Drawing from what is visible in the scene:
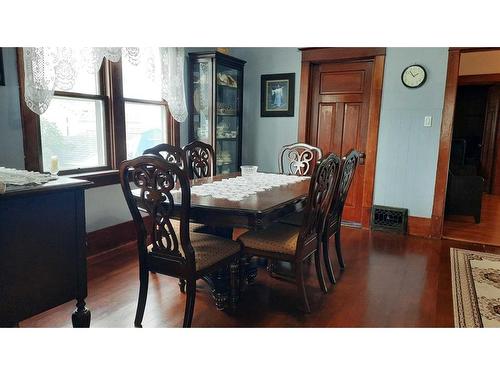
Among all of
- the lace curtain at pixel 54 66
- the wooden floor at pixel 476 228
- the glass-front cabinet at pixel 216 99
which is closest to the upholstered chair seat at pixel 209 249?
the lace curtain at pixel 54 66

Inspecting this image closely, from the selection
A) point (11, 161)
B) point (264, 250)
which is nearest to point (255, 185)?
point (264, 250)

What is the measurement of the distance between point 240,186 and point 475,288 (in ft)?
5.90

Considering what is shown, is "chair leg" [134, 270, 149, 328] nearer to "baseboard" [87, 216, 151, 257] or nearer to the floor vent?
"baseboard" [87, 216, 151, 257]

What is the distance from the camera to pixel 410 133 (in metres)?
3.68

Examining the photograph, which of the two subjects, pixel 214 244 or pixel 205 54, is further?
pixel 205 54

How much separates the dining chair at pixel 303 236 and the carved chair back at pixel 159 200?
49 centimetres

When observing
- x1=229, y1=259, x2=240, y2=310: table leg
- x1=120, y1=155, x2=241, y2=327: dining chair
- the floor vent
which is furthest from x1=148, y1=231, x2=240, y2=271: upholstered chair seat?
the floor vent

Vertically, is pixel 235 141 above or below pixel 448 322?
above

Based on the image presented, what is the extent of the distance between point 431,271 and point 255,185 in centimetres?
159

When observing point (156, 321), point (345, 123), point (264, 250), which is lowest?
point (156, 321)

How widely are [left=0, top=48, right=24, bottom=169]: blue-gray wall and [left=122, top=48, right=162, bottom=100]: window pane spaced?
3.22 feet

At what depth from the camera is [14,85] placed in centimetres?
227

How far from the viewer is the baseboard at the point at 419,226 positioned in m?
3.69
